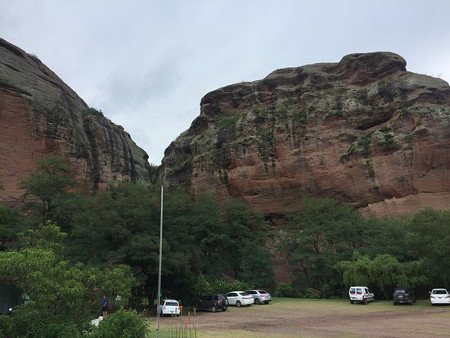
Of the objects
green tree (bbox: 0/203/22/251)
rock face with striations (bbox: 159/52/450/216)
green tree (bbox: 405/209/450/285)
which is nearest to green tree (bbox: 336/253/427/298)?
green tree (bbox: 405/209/450/285)

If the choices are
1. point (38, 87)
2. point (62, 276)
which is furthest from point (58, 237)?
point (38, 87)

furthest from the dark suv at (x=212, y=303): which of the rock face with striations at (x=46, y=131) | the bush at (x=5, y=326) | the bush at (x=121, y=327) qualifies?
the rock face with striations at (x=46, y=131)

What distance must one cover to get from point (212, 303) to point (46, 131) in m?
30.3

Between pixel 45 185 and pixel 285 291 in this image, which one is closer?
pixel 45 185

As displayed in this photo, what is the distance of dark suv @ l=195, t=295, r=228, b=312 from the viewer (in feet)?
105

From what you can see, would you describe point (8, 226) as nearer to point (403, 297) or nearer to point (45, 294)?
point (45, 294)

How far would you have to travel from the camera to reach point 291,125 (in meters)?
59.3

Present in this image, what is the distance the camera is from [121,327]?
12.2m

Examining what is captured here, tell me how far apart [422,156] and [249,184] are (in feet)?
70.3

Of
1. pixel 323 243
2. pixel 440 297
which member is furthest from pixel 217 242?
pixel 440 297

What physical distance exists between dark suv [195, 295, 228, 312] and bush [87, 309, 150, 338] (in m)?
20.0

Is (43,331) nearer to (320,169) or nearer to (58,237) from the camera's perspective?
(58,237)

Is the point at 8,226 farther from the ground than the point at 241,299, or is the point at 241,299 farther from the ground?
the point at 8,226

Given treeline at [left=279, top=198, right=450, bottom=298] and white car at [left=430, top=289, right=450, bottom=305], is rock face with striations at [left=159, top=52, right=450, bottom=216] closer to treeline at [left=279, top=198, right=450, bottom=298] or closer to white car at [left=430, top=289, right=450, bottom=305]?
treeline at [left=279, top=198, right=450, bottom=298]
